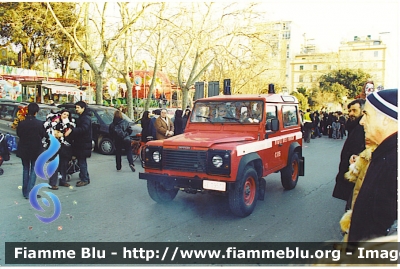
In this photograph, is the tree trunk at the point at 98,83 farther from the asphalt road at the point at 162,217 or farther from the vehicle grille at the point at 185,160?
the vehicle grille at the point at 185,160

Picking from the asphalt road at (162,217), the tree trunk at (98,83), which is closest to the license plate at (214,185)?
the asphalt road at (162,217)

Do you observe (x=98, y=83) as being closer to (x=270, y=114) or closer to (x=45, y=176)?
(x=45, y=176)

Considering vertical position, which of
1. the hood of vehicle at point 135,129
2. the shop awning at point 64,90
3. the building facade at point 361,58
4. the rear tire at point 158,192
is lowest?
the rear tire at point 158,192

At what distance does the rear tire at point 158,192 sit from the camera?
616 cm

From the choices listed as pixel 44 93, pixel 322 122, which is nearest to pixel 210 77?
pixel 322 122

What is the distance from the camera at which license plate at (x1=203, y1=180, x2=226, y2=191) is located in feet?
17.3

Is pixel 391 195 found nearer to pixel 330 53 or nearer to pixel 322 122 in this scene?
pixel 322 122

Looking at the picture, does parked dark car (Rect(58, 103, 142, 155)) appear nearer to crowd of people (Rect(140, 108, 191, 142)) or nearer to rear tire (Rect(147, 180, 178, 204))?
crowd of people (Rect(140, 108, 191, 142))

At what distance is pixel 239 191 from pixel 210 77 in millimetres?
27390

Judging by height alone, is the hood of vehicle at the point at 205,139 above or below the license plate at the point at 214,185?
above

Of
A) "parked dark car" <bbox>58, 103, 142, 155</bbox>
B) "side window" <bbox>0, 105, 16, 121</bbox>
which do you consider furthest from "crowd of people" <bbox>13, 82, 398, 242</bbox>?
"side window" <bbox>0, 105, 16, 121</bbox>

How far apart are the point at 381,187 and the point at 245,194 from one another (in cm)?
391

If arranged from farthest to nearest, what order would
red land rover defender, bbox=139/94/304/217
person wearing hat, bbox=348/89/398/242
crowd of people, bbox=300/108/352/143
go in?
crowd of people, bbox=300/108/352/143 → red land rover defender, bbox=139/94/304/217 → person wearing hat, bbox=348/89/398/242

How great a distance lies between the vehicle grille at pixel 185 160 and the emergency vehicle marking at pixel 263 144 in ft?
1.83
